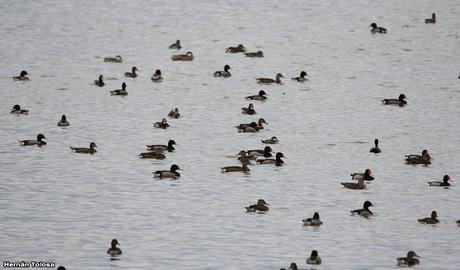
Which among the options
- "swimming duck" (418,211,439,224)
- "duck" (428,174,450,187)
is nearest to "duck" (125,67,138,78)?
"duck" (428,174,450,187)

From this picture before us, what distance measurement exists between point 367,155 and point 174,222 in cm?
1329

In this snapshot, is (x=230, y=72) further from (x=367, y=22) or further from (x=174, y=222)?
(x=174, y=222)

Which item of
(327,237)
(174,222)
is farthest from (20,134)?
(327,237)

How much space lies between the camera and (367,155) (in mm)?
48594

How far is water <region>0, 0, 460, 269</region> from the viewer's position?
35.7 meters

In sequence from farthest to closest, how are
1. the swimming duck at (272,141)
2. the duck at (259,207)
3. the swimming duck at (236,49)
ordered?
the swimming duck at (236,49) → the swimming duck at (272,141) → the duck at (259,207)

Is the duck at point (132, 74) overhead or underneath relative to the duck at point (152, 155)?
overhead

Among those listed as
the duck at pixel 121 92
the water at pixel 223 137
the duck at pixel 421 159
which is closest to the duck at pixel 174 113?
the water at pixel 223 137

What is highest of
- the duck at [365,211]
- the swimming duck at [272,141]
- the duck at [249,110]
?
the duck at [249,110]

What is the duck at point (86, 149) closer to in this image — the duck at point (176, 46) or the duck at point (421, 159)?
the duck at point (421, 159)

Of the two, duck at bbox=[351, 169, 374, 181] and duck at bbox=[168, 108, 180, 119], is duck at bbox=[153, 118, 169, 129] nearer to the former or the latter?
duck at bbox=[168, 108, 180, 119]

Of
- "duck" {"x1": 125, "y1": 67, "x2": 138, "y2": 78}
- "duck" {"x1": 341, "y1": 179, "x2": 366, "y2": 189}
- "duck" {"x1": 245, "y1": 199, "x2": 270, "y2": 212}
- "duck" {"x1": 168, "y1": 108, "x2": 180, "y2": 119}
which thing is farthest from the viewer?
"duck" {"x1": 125, "y1": 67, "x2": 138, "y2": 78}

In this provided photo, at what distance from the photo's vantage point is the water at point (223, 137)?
35.7m

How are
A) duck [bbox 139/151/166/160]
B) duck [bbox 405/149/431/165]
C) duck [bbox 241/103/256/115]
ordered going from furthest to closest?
duck [bbox 241/103/256/115], duck [bbox 139/151/166/160], duck [bbox 405/149/431/165]
